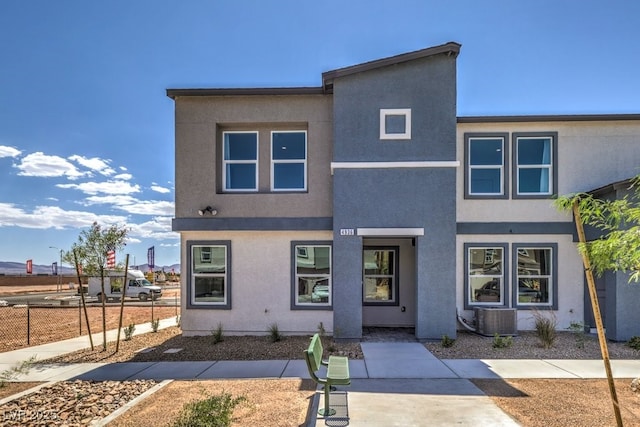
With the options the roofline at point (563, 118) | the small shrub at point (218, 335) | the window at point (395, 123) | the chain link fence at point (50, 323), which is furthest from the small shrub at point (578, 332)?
the chain link fence at point (50, 323)

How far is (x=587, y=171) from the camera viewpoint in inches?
458

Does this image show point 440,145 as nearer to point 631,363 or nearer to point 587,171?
point 587,171

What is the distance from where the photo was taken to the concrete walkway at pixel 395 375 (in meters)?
5.44

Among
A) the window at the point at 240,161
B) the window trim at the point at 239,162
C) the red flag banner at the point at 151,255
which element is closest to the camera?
the window trim at the point at 239,162

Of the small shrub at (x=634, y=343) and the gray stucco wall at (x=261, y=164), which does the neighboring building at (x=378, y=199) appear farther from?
the small shrub at (x=634, y=343)

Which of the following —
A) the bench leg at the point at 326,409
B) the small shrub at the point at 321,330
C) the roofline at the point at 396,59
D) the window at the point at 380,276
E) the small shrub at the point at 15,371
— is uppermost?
the roofline at the point at 396,59

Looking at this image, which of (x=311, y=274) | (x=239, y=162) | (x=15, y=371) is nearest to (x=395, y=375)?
(x=311, y=274)

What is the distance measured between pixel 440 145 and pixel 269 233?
5470mm

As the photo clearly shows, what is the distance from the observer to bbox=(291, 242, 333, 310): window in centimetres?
1109

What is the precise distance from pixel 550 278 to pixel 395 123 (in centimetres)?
678

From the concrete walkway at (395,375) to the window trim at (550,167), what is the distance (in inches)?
201

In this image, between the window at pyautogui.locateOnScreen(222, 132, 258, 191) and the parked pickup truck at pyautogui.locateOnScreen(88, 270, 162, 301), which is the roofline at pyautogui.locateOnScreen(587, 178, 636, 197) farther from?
the parked pickup truck at pyautogui.locateOnScreen(88, 270, 162, 301)

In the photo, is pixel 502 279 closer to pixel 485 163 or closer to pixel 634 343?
pixel 634 343

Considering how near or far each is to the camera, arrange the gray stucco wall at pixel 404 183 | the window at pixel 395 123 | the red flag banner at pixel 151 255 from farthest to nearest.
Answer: the red flag banner at pixel 151 255 → the window at pixel 395 123 → the gray stucco wall at pixel 404 183
